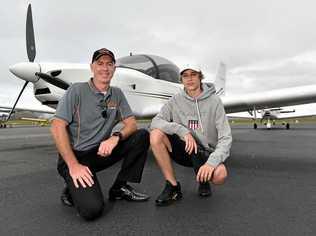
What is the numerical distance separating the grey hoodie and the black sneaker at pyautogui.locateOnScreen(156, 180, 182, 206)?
52 centimetres

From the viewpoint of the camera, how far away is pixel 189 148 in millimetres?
2900

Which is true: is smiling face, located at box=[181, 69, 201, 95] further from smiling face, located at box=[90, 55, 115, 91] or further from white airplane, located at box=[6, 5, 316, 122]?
white airplane, located at box=[6, 5, 316, 122]

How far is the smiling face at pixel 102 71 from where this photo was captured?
2.90 meters

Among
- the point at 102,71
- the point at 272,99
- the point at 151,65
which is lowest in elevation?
the point at 272,99

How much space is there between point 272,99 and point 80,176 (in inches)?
181

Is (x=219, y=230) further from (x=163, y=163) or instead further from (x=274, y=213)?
(x=163, y=163)

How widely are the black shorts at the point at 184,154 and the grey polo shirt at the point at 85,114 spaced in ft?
2.28

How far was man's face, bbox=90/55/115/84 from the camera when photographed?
290 centimetres

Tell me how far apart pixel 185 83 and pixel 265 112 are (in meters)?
22.7

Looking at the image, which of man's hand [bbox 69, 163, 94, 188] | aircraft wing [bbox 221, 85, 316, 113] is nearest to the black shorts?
man's hand [bbox 69, 163, 94, 188]

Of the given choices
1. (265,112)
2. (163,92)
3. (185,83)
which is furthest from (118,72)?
(265,112)

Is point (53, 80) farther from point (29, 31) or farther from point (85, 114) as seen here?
point (85, 114)

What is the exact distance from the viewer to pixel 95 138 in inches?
113

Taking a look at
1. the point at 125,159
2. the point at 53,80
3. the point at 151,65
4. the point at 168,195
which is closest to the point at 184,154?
the point at 168,195
